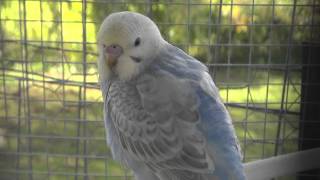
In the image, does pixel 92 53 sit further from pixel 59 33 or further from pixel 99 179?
pixel 99 179

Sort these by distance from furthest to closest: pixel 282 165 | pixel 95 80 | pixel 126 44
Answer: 1. pixel 95 80
2. pixel 282 165
3. pixel 126 44

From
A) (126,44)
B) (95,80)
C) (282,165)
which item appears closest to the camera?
(126,44)

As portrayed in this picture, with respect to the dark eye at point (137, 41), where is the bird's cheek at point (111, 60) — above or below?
below

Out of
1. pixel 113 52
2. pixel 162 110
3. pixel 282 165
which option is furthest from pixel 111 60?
pixel 282 165

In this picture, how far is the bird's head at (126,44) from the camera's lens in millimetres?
1020

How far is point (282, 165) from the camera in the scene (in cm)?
144

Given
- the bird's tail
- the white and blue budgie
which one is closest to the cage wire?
the bird's tail

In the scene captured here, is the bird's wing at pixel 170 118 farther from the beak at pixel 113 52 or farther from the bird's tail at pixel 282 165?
the bird's tail at pixel 282 165

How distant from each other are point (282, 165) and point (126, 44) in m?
0.71

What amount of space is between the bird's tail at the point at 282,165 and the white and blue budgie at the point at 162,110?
245 mm

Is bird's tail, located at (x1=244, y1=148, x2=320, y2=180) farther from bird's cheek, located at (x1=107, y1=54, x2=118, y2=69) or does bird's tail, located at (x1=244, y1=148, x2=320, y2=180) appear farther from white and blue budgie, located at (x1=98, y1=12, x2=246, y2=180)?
bird's cheek, located at (x1=107, y1=54, x2=118, y2=69)

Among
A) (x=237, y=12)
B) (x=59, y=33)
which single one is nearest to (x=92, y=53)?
(x=59, y=33)

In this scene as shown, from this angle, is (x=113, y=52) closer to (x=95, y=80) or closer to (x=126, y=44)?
(x=126, y=44)

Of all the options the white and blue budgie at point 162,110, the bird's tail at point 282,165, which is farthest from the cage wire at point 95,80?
the white and blue budgie at point 162,110
